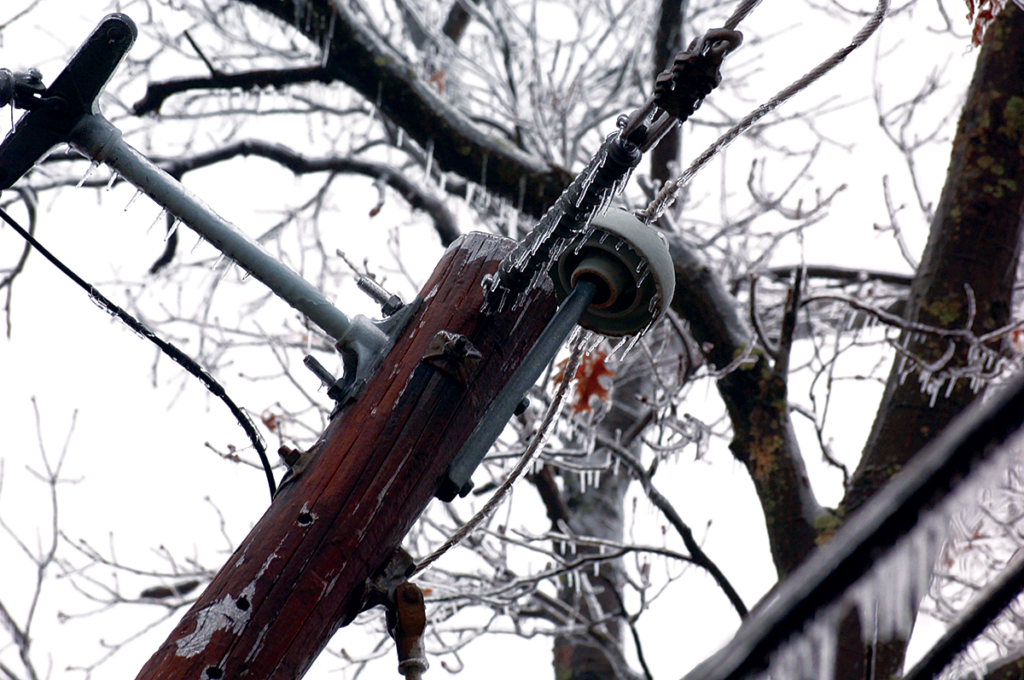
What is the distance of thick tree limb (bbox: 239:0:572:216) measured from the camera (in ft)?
14.3

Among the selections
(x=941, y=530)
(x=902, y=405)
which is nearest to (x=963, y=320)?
(x=902, y=405)

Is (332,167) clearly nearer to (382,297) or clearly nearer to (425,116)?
(425,116)

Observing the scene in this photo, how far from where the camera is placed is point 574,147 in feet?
24.4

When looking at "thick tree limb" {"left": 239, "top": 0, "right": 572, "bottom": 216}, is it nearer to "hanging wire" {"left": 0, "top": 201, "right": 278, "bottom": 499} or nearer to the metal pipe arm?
"hanging wire" {"left": 0, "top": 201, "right": 278, "bottom": 499}

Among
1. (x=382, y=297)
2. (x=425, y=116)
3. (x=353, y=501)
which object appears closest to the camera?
(x=353, y=501)

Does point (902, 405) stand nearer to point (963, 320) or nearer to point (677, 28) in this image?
point (963, 320)

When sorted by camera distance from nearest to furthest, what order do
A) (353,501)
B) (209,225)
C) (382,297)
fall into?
1. (353,501)
2. (209,225)
3. (382,297)

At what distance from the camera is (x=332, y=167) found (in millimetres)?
5477

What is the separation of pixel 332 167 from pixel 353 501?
13.8ft

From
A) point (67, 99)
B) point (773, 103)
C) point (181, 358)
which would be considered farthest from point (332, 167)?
point (773, 103)

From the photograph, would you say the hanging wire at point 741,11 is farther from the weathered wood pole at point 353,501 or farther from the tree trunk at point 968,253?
the tree trunk at point 968,253

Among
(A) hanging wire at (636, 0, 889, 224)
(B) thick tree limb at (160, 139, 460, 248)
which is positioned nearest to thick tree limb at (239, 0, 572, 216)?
(B) thick tree limb at (160, 139, 460, 248)

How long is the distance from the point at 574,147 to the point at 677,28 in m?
2.77

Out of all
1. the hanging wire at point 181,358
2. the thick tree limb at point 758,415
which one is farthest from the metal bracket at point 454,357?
the thick tree limb at point 758,415
